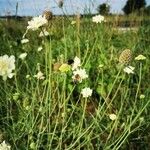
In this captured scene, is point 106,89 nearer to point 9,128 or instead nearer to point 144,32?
point 9,128

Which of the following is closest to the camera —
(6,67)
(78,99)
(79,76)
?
(6,67)

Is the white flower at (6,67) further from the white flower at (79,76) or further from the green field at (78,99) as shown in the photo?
the white flower at (79,76)

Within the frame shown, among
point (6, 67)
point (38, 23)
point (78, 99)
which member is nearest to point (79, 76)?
point (38, 23)

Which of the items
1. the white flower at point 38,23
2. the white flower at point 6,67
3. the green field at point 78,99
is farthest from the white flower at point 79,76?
the white flower at point 6,67

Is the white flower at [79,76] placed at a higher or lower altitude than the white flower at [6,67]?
lower

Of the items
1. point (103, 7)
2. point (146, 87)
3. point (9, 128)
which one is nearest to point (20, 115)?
point (9, 128)

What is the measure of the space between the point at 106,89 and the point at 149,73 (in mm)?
590

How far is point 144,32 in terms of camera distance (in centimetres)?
627

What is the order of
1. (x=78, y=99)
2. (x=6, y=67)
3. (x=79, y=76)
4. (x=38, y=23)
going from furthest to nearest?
(x=78, y=99) → (x=79, y=76) → (x=38, y=23) → (x=6, y=67)

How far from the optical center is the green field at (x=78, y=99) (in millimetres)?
2924

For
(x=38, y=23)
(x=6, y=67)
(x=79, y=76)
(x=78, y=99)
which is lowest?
(x=78, y=99)

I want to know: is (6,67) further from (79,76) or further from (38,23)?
(79,76)

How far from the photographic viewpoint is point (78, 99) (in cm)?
374

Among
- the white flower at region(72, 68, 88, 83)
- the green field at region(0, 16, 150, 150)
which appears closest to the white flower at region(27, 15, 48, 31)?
the green field at region(0, 16, 150, 150)
